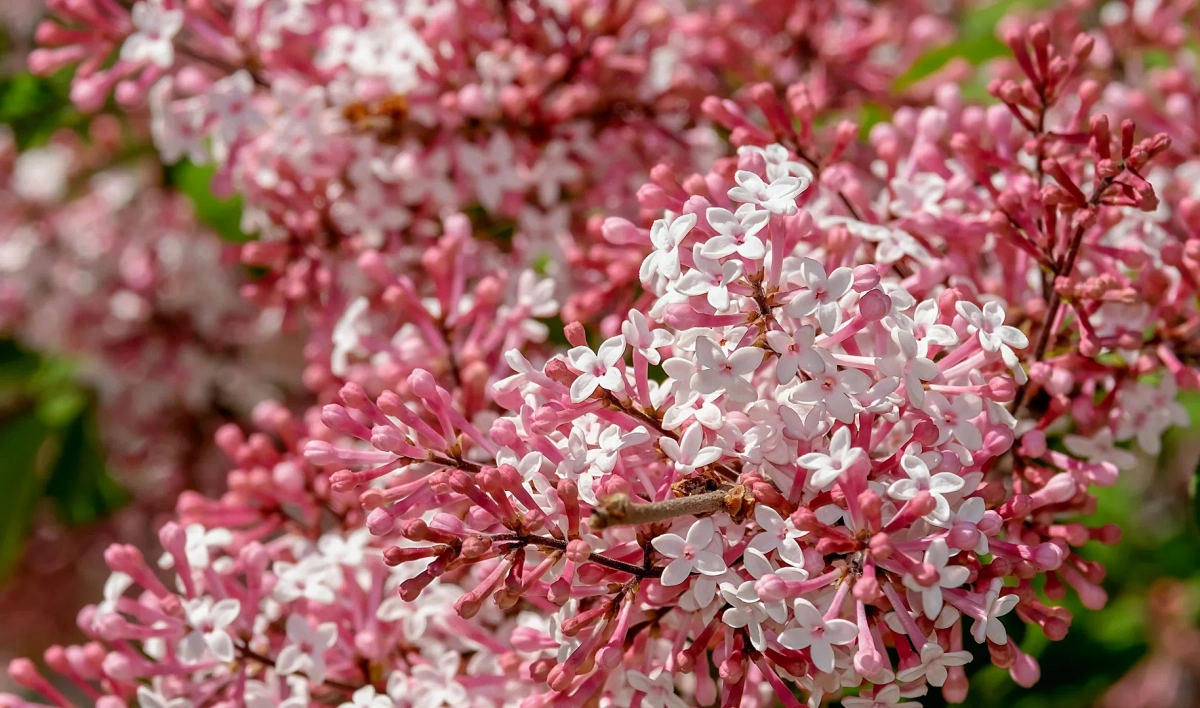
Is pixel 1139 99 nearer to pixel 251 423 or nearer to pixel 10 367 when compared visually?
pixel 251 423

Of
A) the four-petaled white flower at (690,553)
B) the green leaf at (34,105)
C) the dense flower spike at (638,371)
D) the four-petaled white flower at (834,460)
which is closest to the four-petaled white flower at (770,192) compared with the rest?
the dense flower spike at (638,371)

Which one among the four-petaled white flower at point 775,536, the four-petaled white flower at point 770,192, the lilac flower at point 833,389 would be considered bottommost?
the four-petaled white flower at point 775,536

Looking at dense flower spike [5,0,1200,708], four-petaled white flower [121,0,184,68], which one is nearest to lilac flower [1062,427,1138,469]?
dense flower spike [5,0,1200,708]

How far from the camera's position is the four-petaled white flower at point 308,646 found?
5.15 ft

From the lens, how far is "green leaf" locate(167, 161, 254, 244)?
274 cm

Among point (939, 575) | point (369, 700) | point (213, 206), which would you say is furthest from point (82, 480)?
point (939, 575)

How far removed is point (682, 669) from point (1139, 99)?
57.2 inches

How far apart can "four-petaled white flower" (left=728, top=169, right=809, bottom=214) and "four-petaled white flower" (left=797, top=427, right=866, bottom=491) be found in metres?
0.28

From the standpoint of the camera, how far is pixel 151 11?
208 cm

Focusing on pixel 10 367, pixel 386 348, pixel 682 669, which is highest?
pixel 386 348

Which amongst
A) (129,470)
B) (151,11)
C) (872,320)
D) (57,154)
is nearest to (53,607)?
(129,470)

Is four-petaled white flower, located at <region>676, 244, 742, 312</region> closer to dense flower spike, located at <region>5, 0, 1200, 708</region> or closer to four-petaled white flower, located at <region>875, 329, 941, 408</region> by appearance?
dense flower spike, located at <region>5, 0, 1200, 708</region>

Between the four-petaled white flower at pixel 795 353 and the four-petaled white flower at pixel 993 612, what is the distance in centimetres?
34

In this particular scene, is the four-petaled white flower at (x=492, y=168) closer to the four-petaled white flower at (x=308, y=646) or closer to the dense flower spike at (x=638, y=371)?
the dense flower spike at (x=638, y=371)
